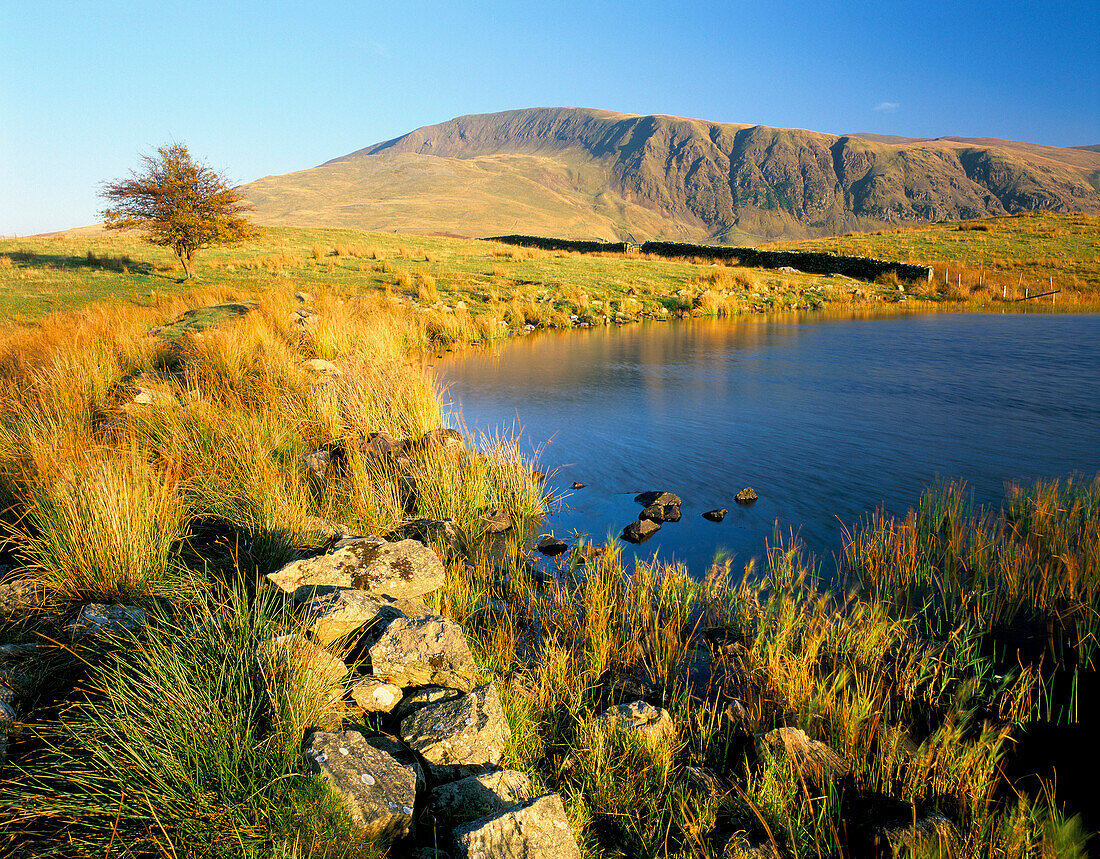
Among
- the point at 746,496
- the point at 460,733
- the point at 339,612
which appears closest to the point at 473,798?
the point at 460,733

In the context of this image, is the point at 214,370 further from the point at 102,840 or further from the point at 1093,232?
the point at 1093,232

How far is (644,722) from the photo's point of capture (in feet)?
10.2

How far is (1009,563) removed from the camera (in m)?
4.62

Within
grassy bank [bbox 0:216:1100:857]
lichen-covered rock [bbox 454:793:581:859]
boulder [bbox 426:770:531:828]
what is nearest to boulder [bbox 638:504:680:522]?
grassy bank [bbox 0:216:1100:857]

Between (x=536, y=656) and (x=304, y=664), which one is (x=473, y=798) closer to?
(x=304, y=664)

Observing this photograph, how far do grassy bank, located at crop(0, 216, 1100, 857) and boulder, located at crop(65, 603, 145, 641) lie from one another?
98mm

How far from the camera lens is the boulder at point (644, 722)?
3045 millimetres

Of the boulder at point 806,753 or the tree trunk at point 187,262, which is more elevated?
the tree trunk at point 187,262

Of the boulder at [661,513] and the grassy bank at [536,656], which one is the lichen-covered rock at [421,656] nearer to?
the grassy bank at [536,656]

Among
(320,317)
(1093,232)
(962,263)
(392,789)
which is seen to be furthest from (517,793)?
(1093,232)

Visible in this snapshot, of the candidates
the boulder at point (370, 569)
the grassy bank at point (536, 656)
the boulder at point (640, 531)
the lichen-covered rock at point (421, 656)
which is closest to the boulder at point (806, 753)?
the grassy bank at point (536, 656)

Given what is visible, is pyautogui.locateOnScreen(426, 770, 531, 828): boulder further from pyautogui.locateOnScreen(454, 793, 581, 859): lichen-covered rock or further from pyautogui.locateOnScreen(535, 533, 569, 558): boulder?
pyautogui.locateOnScreen(535, 533, 569, 558): boulder

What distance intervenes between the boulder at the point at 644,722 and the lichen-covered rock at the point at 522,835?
720 mm

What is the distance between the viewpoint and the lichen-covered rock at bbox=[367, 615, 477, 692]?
10.6 ft
